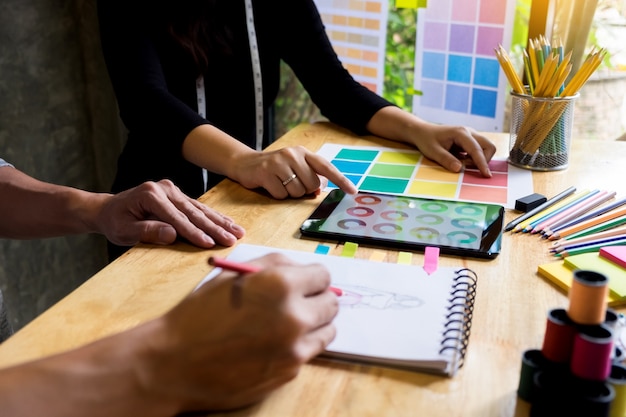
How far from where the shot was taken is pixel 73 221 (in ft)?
3.02

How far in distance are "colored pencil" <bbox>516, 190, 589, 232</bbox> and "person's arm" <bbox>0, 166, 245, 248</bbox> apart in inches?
15.2

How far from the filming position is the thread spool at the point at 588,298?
476 millimetres

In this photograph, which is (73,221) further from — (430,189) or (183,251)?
(430,189)

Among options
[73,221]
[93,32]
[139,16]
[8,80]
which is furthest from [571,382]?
[93,32]

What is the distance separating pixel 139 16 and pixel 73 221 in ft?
1.59

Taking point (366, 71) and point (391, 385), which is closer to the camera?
point (391, 385)

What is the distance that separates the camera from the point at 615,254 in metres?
0.76

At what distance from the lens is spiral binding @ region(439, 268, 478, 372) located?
0.60m

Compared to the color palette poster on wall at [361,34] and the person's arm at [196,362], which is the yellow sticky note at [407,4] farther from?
the person's arm at [196,362]

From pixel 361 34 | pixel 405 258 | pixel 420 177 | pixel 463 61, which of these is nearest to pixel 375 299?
pixel 405 258

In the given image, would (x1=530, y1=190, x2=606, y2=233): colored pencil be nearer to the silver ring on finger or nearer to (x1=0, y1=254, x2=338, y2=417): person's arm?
the silver ring on finger

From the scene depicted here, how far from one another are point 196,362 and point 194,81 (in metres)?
0.92

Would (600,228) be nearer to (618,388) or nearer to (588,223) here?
(588,223)

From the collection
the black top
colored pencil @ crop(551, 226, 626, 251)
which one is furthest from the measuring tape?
colored pencil @ crop(551, 226, 626, 251)
